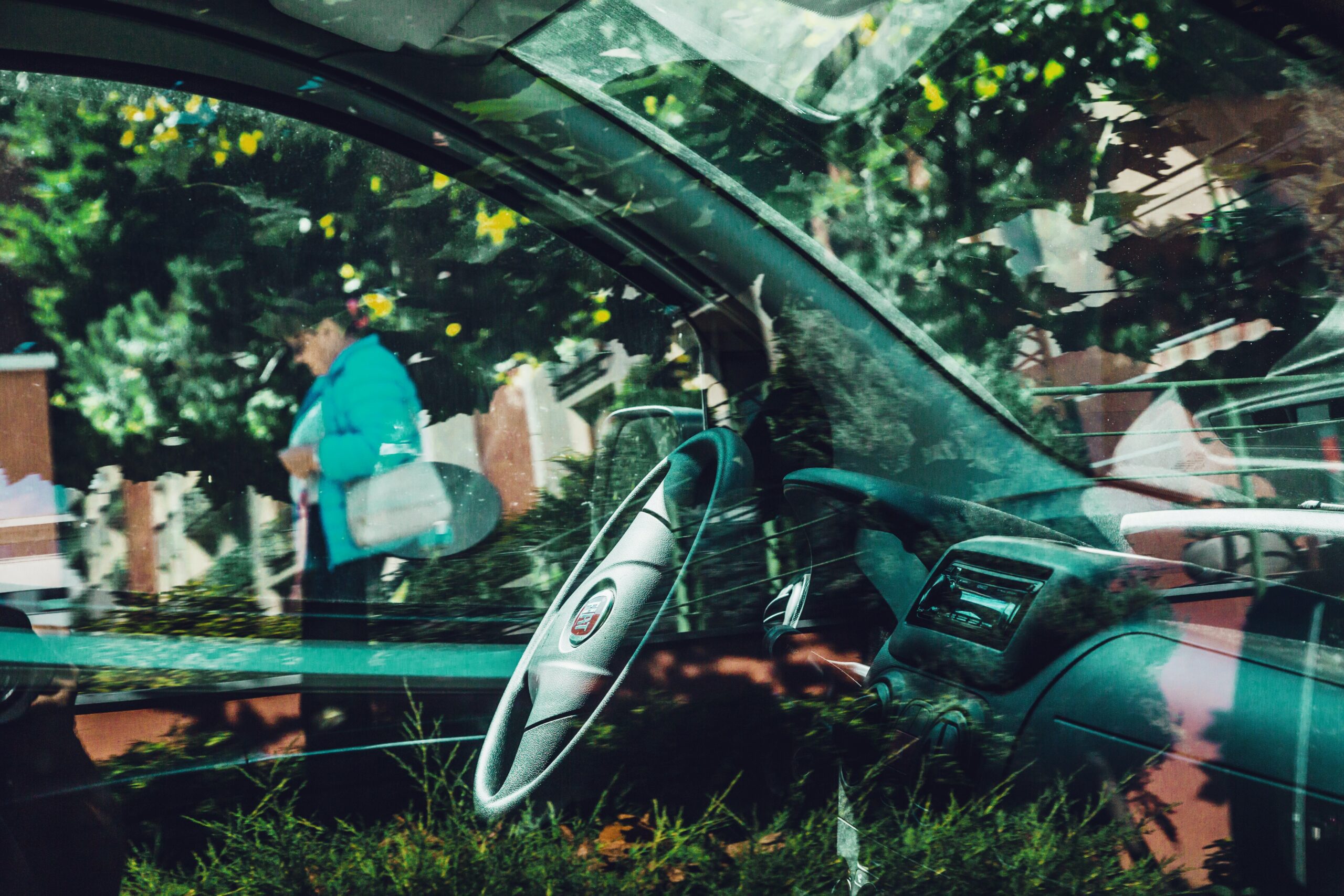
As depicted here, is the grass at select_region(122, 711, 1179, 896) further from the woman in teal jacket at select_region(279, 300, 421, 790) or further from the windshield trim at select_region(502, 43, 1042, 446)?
the windshield trim at select_region(502, 43, 1042, 446)

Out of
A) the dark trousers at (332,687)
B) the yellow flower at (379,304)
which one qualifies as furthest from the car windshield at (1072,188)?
the dark trousers at (332,687)

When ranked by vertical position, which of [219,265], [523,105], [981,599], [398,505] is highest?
[523,105]

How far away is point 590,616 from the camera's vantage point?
163 cm

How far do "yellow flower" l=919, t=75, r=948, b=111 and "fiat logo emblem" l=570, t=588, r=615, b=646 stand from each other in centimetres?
124

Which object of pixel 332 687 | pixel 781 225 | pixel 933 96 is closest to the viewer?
pixel 332 687

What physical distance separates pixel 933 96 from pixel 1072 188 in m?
0.38

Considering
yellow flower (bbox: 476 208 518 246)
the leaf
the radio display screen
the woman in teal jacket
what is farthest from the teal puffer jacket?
the radio display screen

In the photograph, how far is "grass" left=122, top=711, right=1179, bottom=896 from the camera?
142 centimetres

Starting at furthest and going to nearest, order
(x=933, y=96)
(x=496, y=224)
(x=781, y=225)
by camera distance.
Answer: (x=933, y=96)
(x=781, y=225)
(x=496, y=224)

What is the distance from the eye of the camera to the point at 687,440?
1.74m

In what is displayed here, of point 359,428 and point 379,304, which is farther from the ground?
point 379,304

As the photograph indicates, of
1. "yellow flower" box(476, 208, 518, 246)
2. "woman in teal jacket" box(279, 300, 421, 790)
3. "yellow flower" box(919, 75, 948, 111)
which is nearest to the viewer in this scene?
"woman in teal jacket" box(279, 300, 421, 790)

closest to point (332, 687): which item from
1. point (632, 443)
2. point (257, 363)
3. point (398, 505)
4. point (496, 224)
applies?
point (398, 505)

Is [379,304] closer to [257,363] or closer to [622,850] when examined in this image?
[257,363]
